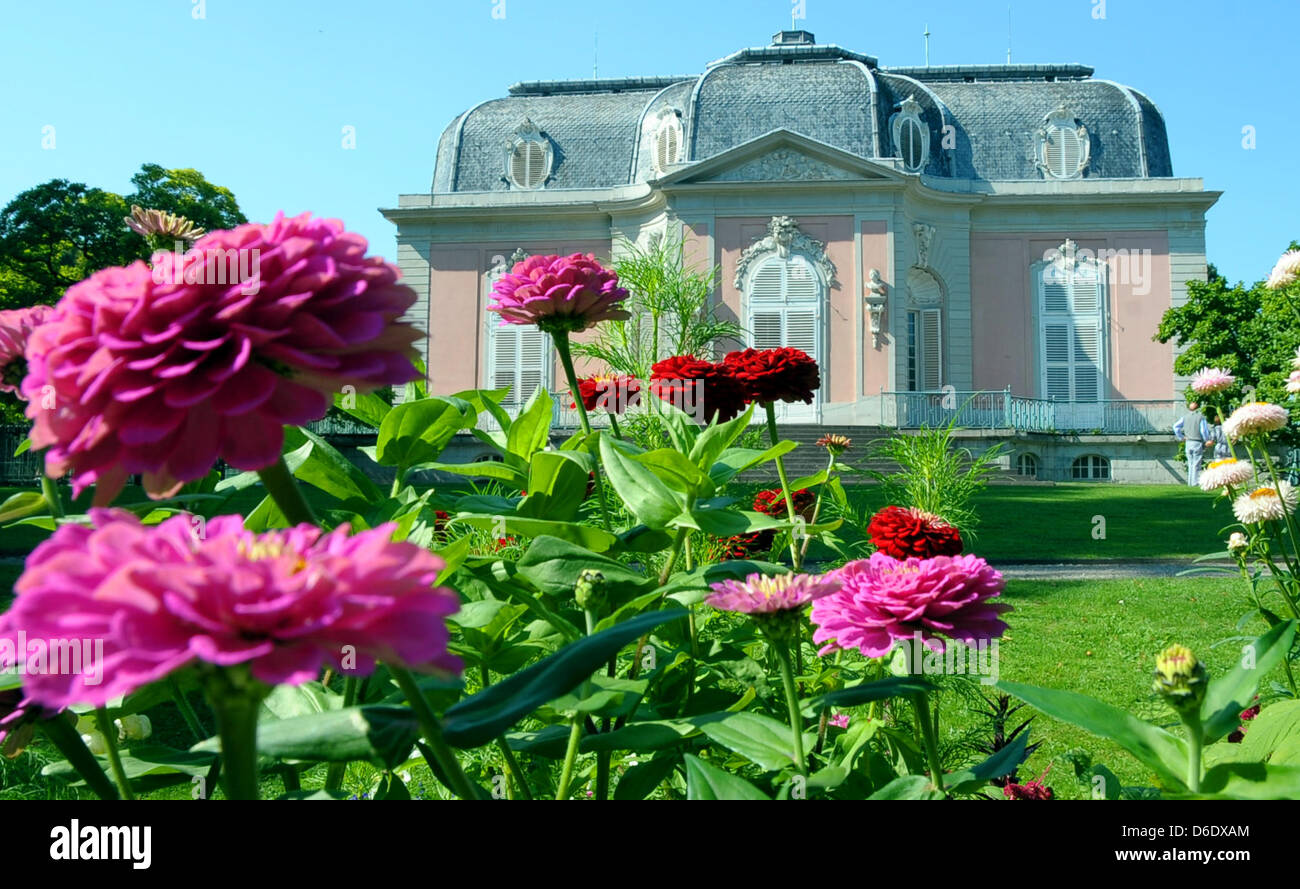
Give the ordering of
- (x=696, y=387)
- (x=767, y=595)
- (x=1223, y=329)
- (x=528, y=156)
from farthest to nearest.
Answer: (x=528, y=156) → (x=1223, y=329) → (x=696, y=387) → (x=767, y=595)

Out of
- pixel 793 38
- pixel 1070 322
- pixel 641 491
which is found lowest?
pixel 641 491

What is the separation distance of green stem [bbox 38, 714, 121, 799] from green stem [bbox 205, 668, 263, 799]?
394 mm

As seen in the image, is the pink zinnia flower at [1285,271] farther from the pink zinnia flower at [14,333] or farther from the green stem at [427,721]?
the pink zinnia flower at [14,333]

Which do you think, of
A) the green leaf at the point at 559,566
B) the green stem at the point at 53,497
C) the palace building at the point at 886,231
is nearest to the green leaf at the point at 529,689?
the green leaf at the point at 559,566

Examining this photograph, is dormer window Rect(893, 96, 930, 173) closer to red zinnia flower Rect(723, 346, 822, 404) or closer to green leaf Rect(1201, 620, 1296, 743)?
red zinnia flower Rect(723, 346, 822, 404)

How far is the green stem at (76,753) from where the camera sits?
3.31ft

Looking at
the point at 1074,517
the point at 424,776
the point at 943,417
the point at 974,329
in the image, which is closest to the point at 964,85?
the point at 974,329

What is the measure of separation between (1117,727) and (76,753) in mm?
1105

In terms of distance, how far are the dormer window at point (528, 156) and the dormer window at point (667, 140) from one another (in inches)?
116

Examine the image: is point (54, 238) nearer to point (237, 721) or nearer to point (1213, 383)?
point (1213, 383)

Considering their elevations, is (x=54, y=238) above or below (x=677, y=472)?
above

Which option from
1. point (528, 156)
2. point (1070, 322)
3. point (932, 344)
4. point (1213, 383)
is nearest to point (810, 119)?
point (932, 344)

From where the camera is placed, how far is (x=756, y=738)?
1223 mm
